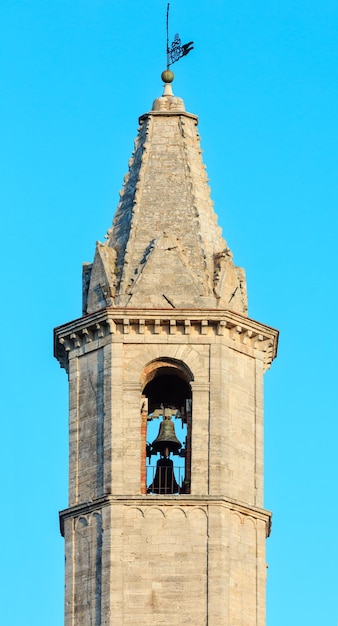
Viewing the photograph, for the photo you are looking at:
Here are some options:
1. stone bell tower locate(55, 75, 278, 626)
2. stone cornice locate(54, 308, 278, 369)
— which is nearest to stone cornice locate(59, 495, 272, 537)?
stone bell tower locate(55, 75, 278, 626)

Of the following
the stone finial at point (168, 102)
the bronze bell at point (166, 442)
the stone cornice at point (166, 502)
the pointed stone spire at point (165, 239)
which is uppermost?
the stone finial at point (168, 102)

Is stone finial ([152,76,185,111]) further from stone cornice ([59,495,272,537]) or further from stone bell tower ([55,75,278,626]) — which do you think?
stone cornice ([59,495,272,537])

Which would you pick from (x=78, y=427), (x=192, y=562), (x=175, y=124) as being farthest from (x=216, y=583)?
(x=175, y=124)

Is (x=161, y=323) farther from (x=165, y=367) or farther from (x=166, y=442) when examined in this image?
(x=166, y=442)

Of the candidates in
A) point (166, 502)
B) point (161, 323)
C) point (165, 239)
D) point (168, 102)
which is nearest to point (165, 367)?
point (161, 323)

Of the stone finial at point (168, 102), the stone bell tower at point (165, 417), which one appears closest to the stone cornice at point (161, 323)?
the stone bell tower at point (165, 417)

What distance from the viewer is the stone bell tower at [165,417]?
68688 mm

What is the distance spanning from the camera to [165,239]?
72.1 meters

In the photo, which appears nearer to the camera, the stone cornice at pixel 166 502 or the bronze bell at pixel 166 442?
the stone cornice at pixel 166 502

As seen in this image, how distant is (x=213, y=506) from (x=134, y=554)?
2045 millimetres

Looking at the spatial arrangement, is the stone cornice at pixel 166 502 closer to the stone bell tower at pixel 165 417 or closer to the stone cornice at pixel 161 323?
the stone bell tower at pixel 165 417

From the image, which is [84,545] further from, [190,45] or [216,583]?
[190,45]

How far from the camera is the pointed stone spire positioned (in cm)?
7144

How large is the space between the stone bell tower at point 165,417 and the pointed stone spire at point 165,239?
1.3 inches
